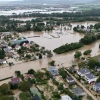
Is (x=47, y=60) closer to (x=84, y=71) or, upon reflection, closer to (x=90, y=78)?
(x=84, y=71)

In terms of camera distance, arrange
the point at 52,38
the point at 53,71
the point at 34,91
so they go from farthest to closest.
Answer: the point at 52,38, the point at 53,71, the point at 34,91

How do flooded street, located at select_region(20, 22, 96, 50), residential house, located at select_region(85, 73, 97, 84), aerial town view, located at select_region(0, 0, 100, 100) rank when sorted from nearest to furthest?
aerial town view, located at select_region(0, 0, 100, 100), residential house, located at select_region(85, 73, 97, 84), flooded street, located at select_region(20, 22, 96, 50)

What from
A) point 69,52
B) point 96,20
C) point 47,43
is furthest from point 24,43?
point 96,20

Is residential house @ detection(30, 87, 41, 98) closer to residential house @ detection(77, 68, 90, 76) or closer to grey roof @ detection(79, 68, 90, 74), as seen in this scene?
residential house @ detection(77, 68, 90, 76)

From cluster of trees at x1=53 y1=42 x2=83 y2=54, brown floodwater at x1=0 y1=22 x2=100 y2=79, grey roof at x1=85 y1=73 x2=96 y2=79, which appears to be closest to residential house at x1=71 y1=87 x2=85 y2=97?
grey roof at x1=85 y1=73 x2=96 y2=79

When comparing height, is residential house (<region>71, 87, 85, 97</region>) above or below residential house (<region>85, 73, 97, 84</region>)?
below

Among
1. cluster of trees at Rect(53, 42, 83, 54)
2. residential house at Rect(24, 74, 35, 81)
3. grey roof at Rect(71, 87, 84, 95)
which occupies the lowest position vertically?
grey roof at Rect(71, 87, 84, 95)

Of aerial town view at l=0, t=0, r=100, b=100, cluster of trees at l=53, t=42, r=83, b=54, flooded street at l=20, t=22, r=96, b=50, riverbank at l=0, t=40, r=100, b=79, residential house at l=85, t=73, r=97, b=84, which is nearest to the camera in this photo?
aerial town view at l=0, t=0, r=100, b=100

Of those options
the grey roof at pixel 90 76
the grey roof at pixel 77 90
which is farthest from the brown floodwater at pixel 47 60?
the grey roof at pixel 77 90

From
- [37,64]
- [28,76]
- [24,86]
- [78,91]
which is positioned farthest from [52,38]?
[78,91]

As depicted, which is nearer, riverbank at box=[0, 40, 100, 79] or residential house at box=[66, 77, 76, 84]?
residential house at box=[66, 77, 76, 84]

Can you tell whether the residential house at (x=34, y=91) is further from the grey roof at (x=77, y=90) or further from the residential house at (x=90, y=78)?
the residential house at (x=90, y=78)
